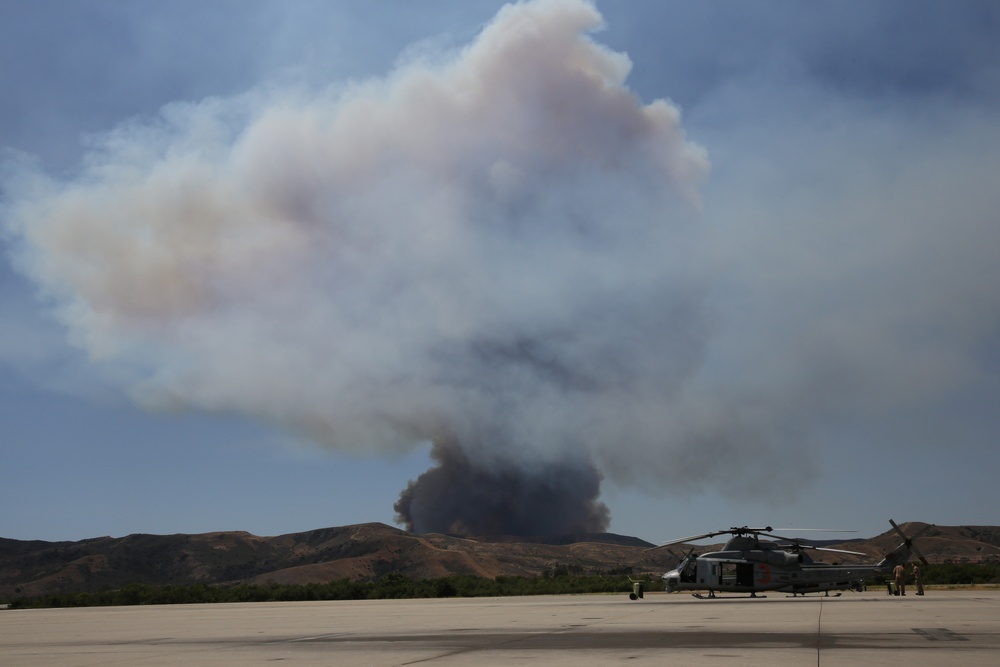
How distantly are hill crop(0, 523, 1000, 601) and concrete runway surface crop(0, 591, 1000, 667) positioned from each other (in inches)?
4041

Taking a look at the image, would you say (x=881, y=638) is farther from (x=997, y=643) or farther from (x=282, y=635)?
(x=282, y=635)

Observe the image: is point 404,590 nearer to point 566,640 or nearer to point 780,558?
point 780,558

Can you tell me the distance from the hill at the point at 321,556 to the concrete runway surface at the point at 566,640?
337 feet

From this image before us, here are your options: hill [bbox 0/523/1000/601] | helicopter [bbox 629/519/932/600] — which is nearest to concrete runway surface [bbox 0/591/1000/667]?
Answer: helicopter [bbox 629/519/932/600]

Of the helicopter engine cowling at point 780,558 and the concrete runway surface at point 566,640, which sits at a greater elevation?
the helicopter engine cowling at point 780,558

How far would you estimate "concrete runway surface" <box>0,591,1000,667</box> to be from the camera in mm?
14616

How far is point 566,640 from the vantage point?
729 inches

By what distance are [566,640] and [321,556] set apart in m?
157

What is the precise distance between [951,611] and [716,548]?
52.0ft

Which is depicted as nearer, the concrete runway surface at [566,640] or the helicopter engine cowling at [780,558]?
the concrete runway surface at [566,640]

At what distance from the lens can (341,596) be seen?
62000 millimetres

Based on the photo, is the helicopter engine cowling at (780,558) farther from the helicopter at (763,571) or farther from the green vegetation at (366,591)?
the green vegetation at (366,591)

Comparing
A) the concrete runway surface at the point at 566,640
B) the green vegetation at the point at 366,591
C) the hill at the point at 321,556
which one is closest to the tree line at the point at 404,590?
the green vegetation at the point at 366,591

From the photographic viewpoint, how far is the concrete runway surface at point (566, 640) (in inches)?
575
